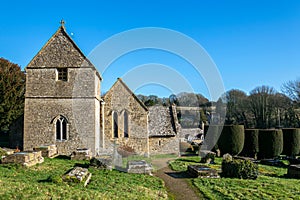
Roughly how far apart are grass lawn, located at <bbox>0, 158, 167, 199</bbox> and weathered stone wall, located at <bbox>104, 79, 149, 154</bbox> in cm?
888

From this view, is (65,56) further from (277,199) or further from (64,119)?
(277,199)

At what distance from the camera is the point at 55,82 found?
18672 millimetres

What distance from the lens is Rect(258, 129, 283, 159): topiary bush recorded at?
903 inches

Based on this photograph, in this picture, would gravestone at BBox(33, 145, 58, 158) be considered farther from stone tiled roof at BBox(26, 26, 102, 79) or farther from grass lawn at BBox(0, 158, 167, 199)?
stone tiled roof at BBox(26, 26, 102, 79)

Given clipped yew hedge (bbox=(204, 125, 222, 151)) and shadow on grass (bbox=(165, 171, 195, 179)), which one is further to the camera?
clipped yew hedge (bbox=(204, 125, 222, 151))

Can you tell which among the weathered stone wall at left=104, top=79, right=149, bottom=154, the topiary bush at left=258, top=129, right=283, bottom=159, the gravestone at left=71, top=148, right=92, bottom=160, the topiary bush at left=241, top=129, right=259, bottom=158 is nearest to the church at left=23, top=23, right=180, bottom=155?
the gravestone at left=71, top=148, right=92, bottom=160

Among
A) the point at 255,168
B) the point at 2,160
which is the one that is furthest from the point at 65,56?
the point at 255,168

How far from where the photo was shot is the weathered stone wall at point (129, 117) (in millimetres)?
21281

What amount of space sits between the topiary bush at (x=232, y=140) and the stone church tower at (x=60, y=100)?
11.2 metres

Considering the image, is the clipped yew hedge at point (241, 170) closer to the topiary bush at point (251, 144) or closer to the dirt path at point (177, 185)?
the dirt path at point (177, 185)

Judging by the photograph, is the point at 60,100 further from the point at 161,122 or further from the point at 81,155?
the point at 161,122

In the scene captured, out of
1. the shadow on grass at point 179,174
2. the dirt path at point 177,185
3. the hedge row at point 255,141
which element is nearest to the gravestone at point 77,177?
the dirt path at point 177,185

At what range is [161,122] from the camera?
2412cm

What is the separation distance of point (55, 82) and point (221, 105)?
34.4 m
